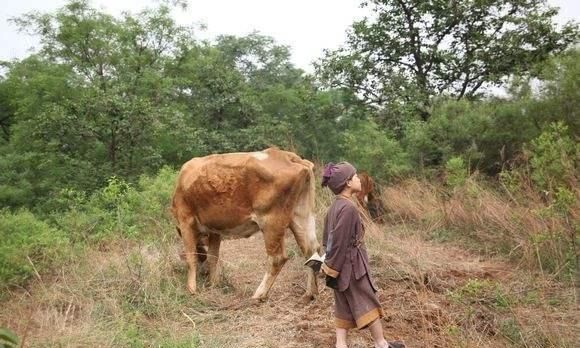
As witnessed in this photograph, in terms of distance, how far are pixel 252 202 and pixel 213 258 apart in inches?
44.5

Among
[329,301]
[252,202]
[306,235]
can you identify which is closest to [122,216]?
[252,202]

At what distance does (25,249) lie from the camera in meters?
7.13

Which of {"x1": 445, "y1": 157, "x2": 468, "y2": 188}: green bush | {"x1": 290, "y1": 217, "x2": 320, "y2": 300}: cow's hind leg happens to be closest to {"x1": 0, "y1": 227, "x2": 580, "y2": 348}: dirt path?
{"x1": 290, "y1": 217, "x2": 320, "y2": 300}: cow's hind leg

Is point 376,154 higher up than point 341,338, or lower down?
higher up

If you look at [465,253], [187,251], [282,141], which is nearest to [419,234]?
[465,253]

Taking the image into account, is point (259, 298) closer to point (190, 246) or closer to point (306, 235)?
point (306, 235)

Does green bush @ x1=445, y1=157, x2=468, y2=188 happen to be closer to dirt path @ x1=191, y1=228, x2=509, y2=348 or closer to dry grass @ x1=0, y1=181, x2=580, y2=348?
dry grass @ x1=0, y1=181, x2=580, y2=348

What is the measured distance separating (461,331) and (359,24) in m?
15.3

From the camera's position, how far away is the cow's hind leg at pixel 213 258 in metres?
6.39

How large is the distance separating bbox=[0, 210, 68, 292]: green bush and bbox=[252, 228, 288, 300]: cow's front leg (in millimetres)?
2831

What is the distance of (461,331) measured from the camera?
4.27m

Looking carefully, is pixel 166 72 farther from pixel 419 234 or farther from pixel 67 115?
pixel 419 234

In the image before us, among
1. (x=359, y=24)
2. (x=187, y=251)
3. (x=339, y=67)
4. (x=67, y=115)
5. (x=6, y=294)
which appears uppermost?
(x=359, y=24)

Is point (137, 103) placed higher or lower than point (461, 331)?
higher
